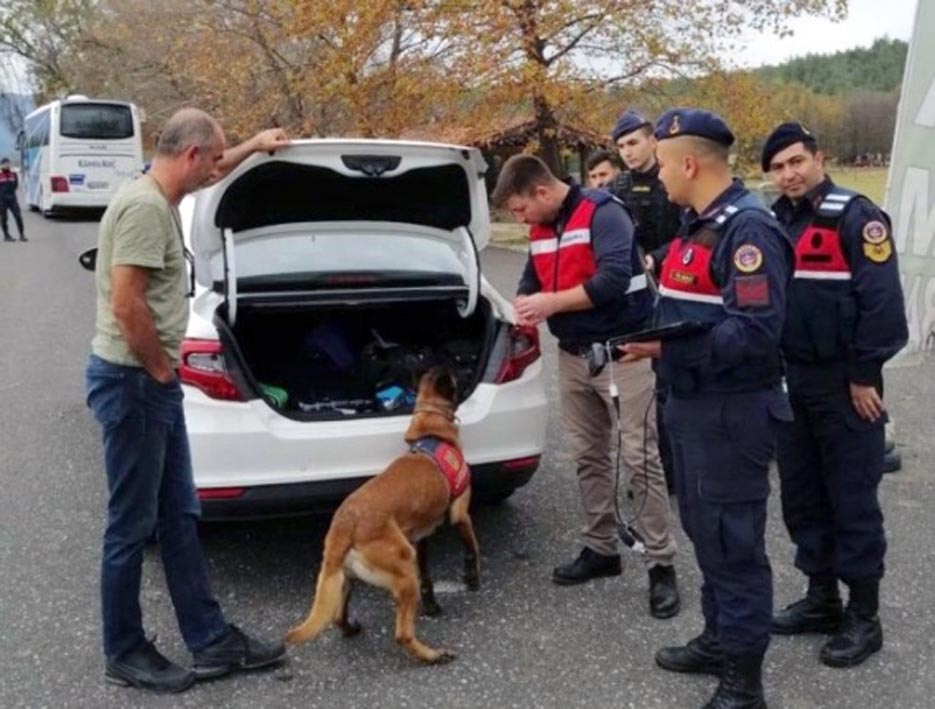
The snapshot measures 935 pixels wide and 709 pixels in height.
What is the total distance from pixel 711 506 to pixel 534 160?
1603mm

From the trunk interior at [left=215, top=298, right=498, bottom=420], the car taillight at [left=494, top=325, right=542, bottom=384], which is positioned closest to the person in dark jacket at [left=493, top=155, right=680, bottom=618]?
the car taillight at [left=494, top=325, right=542, bottom=384]

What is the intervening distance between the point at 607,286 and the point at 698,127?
2.74ft

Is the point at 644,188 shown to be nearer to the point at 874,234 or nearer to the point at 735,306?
the point at 874,234

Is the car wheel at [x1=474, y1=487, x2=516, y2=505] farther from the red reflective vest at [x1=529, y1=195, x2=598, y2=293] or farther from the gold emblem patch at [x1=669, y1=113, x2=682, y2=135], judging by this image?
the gold emblem patch at [x1=669, y1=113, x2=682, y2=135]

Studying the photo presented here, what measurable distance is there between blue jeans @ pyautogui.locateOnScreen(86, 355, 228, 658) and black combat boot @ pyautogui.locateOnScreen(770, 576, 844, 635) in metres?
2.07

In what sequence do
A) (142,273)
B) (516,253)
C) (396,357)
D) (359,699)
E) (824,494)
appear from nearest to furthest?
(142,273) < (359,699) < (824,494) < (396,357) < (516,253)

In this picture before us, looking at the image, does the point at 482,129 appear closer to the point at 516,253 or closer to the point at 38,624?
the point at 516,253

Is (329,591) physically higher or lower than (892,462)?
higher

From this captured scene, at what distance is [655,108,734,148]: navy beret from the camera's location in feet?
9.10

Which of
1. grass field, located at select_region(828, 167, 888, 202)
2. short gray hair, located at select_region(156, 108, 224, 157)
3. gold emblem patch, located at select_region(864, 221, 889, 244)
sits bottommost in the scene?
grass field, located at select_region(828, 167, 888, 202)

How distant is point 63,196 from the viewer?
23266 millimetres

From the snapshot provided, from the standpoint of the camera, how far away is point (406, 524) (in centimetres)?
335

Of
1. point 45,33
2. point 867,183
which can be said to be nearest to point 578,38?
point 867,183

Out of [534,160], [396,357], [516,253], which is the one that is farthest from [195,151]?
[516,253]
